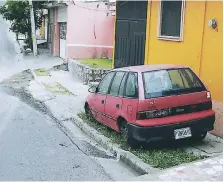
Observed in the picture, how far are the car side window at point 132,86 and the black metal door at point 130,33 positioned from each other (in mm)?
3989

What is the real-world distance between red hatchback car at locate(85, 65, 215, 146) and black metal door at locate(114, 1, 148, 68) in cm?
390

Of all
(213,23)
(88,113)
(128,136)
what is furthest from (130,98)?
(88,113)

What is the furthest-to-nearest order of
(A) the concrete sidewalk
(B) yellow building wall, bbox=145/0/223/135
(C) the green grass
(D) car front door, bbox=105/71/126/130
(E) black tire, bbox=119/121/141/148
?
(C) the green grass < (B) yellow building wall, bbox=145/0/223/135 < (D) car front door, bbox=105/71/126/130 < (E) black tire, bbox=119/121/141/148 < (A) the concrete sidewalk

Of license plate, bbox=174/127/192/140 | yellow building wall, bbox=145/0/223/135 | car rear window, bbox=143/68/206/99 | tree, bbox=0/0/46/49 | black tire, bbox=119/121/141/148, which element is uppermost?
tree, bbox=0/0/46/49

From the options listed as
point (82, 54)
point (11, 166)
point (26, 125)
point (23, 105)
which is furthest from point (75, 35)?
point (11, 166)

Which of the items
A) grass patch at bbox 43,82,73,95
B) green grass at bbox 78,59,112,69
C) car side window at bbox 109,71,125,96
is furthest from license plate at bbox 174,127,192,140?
green grass at bbox 78,59,112,69

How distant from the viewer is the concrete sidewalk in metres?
5.33

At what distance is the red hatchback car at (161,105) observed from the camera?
648 cm

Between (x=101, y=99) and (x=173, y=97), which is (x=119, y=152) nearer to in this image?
(x=173, y=97)

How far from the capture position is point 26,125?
934cm

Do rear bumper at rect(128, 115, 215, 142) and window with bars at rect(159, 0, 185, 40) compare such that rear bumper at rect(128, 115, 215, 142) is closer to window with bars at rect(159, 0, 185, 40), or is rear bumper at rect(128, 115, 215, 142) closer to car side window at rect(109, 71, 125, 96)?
car side window at rect(109, 71, 125, 96)

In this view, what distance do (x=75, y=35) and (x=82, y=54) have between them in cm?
123

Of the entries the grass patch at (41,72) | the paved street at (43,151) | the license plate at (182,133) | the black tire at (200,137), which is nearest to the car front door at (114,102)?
the paved street at (43,151)

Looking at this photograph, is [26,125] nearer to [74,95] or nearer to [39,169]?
[39,169]
